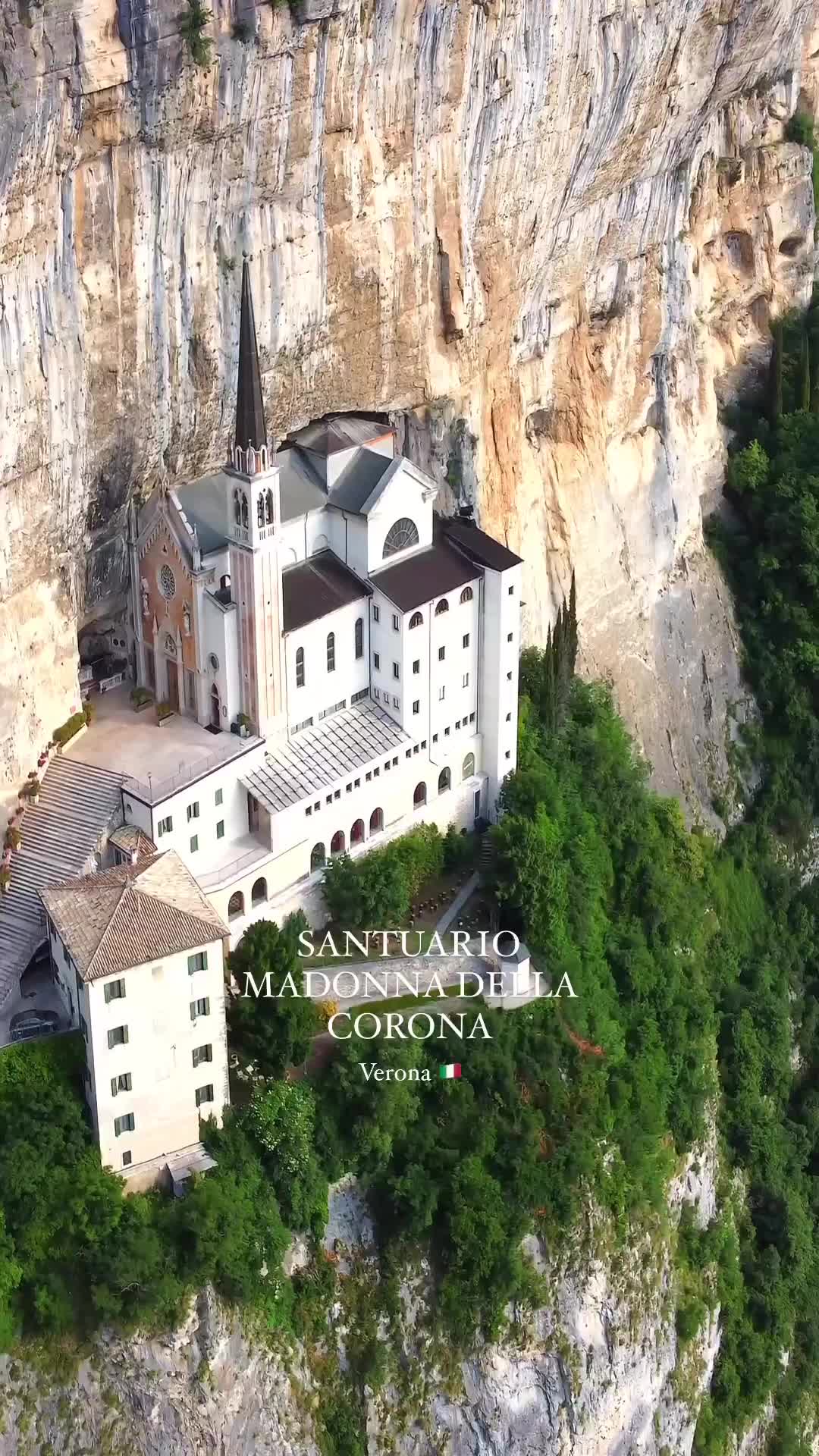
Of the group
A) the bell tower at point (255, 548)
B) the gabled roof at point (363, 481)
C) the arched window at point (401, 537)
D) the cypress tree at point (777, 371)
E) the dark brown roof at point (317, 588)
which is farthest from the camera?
the cypress tree at point (777, 371)

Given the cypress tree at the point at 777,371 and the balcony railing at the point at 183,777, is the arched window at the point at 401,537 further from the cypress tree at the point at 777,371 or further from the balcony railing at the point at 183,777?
the cypress tree at the point at 777,371

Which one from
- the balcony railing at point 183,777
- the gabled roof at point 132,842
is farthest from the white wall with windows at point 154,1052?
the balcony railing at point 183,777

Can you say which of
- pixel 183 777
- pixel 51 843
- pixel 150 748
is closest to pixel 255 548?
pixel 183 777

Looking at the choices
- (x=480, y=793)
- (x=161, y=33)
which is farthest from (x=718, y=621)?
Answer: (x=161, y=33)

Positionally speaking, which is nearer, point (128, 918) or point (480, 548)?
point (128, 918)

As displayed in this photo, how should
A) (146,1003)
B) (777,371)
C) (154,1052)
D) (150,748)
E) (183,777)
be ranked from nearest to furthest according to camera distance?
(146,1003) → (154,1052) → (183,777) → (150,748) → (777,371)

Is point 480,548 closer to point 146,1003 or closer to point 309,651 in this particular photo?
point 309,651

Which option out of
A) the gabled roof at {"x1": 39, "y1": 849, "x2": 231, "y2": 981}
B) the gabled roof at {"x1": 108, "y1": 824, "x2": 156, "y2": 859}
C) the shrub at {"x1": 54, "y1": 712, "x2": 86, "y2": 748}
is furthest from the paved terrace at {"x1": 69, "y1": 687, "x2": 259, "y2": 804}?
the gabled roof at {"x1": 39, "y1": 849, "x2": 231, "y2": 981}
